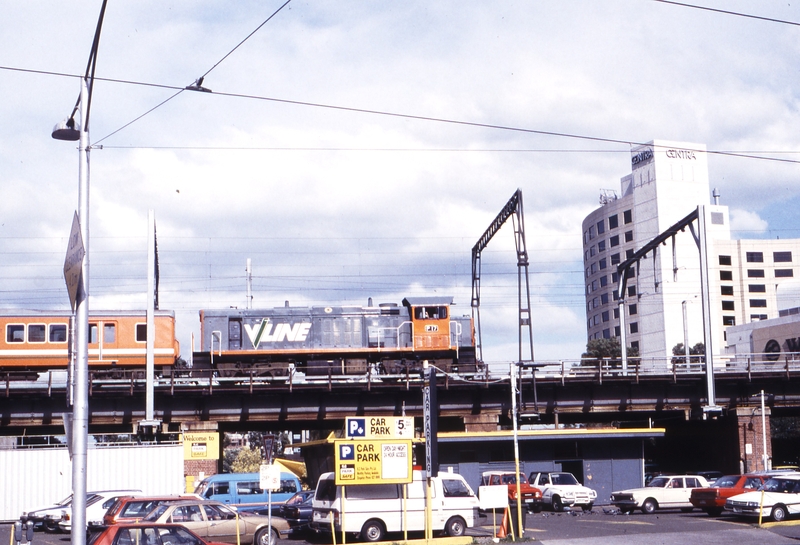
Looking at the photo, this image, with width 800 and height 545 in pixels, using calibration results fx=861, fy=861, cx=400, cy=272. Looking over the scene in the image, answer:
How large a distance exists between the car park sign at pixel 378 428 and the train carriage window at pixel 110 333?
2497 cm

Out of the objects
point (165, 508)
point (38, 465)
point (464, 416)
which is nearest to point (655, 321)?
point (464, 416)

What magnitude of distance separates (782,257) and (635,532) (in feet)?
349

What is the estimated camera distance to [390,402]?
45438mm

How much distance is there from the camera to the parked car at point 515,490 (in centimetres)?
3428

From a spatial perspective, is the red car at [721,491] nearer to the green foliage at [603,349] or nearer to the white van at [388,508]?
the white van at [388,508]

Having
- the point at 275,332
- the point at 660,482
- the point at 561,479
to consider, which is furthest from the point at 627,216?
the point at 660,482

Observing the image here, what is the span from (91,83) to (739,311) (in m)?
118

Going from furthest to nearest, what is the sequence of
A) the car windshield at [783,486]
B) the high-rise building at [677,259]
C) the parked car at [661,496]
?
1. the high-rise building at [677,259]
2. the parked car at [661,496]
3. the car windshield at [783,486]

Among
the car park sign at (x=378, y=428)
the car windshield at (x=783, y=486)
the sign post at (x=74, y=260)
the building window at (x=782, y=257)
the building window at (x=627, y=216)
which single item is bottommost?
the car windshield at (x=783, y=486)

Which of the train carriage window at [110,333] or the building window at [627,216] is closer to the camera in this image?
the train carriage window at [110,333]

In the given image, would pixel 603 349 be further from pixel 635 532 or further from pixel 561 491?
pixel 635 532

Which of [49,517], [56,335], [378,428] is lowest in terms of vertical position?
[49,517]

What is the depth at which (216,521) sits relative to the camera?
21.4m

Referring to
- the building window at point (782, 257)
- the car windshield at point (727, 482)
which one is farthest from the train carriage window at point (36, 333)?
the building window at point (782, 257)
